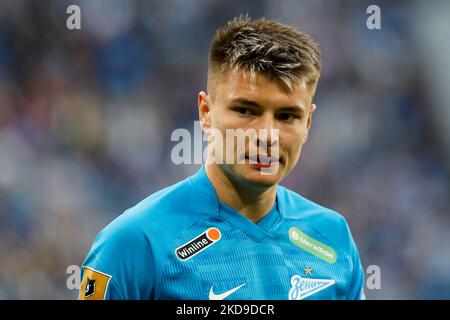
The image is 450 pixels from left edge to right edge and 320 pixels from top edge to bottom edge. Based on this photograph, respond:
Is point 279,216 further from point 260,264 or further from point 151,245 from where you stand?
point 151,245

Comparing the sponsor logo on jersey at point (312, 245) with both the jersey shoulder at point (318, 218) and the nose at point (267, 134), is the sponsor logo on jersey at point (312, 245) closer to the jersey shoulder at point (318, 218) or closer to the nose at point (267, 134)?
the jersey shoulder at point (318, 218)

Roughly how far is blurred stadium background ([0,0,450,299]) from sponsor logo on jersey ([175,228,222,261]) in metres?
3.68

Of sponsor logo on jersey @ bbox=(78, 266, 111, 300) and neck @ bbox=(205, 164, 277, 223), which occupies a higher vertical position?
neck @ bbox=(205, 164, 277, 223)

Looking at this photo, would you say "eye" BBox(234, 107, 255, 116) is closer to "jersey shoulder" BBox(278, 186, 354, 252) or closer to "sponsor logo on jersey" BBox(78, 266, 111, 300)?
"jersey shoulder" BBox(278, 186, 354, 252)

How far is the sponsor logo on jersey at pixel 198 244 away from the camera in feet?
8.91

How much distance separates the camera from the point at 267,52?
9.16 feet

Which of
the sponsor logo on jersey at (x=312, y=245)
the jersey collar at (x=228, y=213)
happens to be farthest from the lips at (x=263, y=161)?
the sponsor logo on jersey at (x=312, y=245)

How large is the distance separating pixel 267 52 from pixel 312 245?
2.85 feet

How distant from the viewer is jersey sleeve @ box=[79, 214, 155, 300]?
259 centimetres

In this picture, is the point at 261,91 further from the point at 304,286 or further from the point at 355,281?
the point at 355,281

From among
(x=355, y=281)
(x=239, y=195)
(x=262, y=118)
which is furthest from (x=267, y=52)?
(x=355, y=281)

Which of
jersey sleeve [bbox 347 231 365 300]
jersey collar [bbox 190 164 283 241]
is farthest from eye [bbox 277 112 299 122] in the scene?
jersey sleeve [bbox 347 231 365 300]
